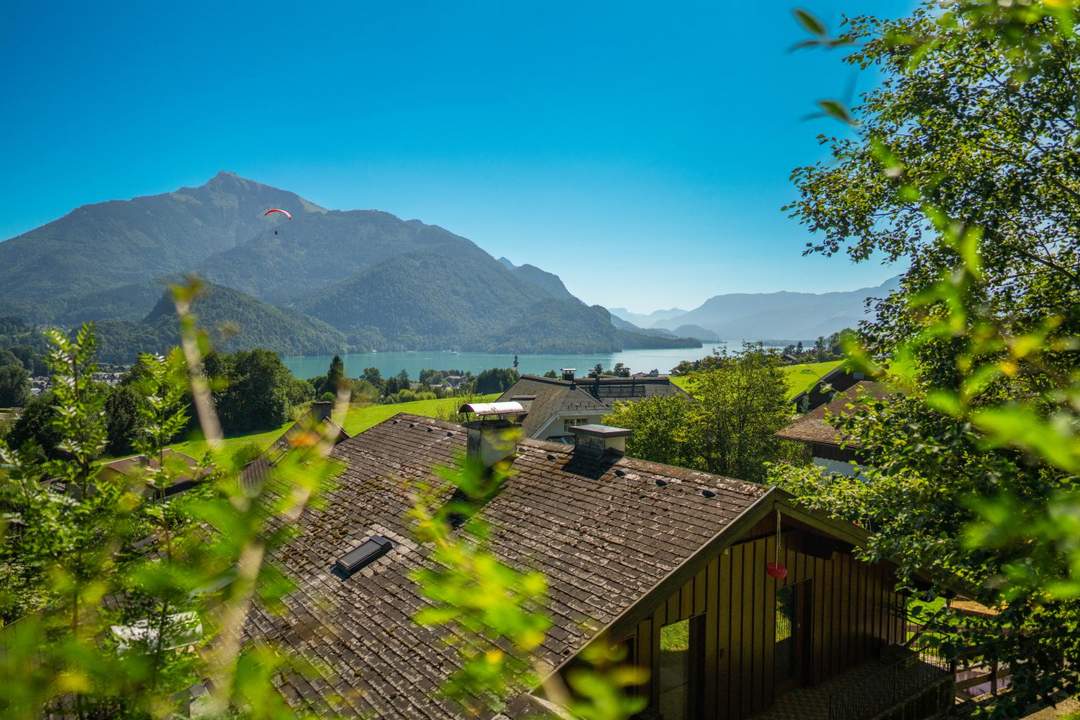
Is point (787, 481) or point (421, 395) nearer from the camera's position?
point (787, 481)

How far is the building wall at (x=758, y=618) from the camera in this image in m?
8.00

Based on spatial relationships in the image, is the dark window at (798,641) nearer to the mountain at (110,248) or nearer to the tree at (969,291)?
the tree at (969,291)

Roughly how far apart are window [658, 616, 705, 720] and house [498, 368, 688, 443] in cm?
2350

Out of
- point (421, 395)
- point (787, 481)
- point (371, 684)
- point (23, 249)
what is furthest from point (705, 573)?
point (421, 395)

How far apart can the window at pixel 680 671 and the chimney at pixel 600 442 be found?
2.89 metres

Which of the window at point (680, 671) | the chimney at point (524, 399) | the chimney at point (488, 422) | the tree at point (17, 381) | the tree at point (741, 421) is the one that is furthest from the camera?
the tree at point (741, 421)

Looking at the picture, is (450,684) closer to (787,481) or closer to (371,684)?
(371,684)

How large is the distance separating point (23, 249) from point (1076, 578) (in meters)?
45.2

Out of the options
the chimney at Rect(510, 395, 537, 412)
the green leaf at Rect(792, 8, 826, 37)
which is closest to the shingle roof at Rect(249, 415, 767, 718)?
the chimney at Rect(510, 395, 537, 412)

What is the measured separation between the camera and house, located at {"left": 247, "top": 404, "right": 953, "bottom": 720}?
699 cm

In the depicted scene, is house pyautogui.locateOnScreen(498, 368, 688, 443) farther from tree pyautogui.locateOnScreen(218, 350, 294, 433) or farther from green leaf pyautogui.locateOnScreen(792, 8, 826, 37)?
green leaf pyautogui.locateOnScreen(792, 8, 826, 37)

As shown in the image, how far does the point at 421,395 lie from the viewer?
78188 millimetres

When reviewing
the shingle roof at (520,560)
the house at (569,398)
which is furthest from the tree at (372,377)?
the house at (569,398)

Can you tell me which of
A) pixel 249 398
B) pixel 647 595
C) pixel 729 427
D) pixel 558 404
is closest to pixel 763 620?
pixel 647 595
